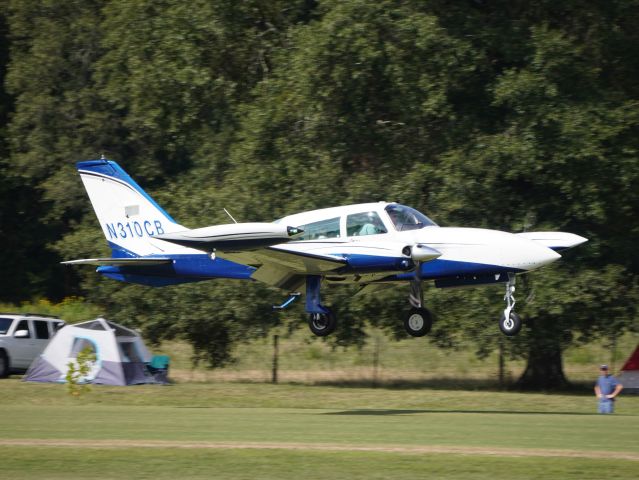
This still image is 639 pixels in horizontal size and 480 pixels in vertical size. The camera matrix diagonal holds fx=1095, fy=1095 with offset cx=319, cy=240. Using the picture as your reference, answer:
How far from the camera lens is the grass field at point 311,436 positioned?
13.4 m

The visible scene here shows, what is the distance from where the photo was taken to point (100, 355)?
88.0ft

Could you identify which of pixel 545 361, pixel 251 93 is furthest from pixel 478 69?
pixel 545 361

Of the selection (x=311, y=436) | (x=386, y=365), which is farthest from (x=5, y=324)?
(x=311, y=436)

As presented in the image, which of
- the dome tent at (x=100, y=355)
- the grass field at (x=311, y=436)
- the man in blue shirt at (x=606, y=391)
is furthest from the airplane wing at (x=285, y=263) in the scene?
the dome tent at (x=100, y=355)

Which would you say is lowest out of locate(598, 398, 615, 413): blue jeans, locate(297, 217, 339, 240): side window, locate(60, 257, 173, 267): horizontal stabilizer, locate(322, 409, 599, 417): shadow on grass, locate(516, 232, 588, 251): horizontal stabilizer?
locate(322, 409, 599, 417): shadow on grass

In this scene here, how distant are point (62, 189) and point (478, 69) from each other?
15.2 meters

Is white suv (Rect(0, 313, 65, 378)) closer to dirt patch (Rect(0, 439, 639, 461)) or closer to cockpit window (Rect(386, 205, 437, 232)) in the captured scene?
cockpit window (Rect(386, 205, 437, 232))

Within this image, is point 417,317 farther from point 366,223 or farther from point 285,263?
point 285,263

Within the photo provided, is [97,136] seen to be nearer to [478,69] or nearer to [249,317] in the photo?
[249,317]

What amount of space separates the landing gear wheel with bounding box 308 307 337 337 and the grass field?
1.63 metres

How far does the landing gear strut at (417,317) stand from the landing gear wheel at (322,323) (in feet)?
4.97

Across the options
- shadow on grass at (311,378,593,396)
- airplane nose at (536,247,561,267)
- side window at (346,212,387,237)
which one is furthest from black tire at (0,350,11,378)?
airplane nose at (536,247,561,267)

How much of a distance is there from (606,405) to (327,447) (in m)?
8.67

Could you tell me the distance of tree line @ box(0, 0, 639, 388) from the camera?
26.2 m
